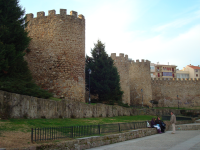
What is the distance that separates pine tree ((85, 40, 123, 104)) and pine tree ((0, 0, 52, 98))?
1063 cm

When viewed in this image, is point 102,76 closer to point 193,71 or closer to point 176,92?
point 176,92

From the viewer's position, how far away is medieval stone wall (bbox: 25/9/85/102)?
1766 centimetres

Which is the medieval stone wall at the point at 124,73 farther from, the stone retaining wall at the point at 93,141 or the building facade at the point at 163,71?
the building facade at the point at 163,71

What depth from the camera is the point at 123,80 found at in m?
32.8

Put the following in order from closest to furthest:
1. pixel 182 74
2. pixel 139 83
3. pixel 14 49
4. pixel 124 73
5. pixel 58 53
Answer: pixel 14 49 < pixel 58 53 < pixel 124 73 < pixel 139 83 < pixel 182 74

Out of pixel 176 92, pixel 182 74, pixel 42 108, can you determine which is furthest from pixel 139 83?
pixel 182 74

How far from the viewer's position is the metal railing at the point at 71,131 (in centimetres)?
688

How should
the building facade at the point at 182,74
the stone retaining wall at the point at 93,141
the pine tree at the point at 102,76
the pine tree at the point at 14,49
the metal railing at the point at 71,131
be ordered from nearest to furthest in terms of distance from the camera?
1. the stone retaining wall at the point at 93,141
2. the metal railing at the point at 71,131
3. the pine tree at the point at 14,49
4. the pine tree at the point at 102,76
5. the building facade at the point at 182,74

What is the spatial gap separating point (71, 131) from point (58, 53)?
11.0 m

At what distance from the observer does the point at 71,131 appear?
775 centimetres

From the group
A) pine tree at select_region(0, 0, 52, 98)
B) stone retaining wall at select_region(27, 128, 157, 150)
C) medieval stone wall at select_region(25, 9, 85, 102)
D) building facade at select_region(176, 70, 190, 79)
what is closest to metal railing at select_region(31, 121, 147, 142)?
stone retaining wall at select_region(27, 128, 157, 150)

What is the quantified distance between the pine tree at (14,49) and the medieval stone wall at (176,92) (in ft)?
107

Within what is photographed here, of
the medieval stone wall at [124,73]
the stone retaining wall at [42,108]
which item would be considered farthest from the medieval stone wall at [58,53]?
the medieval stone wall at [124,73]

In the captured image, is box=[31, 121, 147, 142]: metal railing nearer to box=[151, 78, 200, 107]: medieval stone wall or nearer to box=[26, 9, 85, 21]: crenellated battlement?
box=[26, 9, 85, 21]: crenellated battlement
